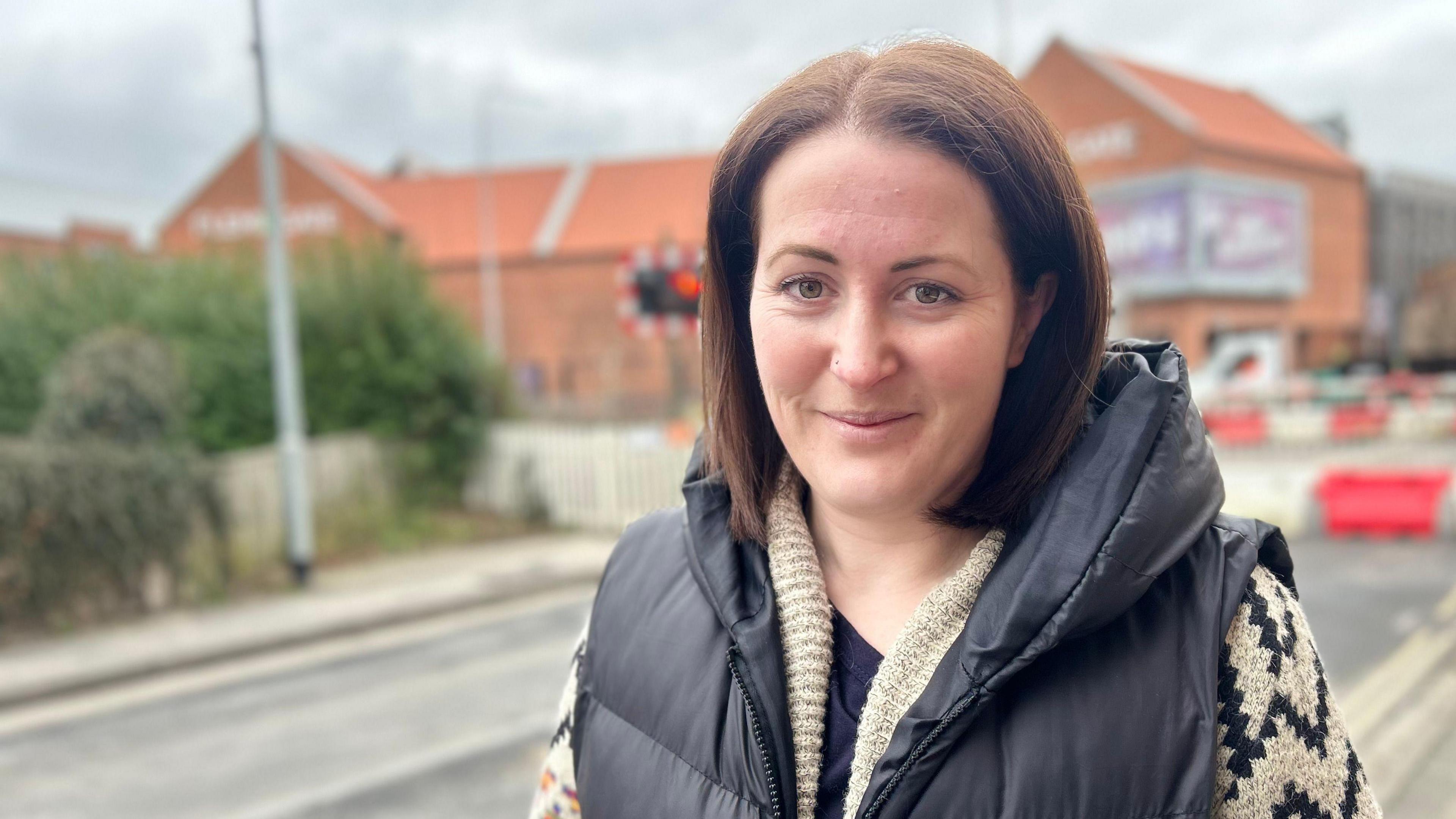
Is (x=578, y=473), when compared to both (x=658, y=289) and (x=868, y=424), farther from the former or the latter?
(x=868, y=424)

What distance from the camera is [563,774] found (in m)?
1.56

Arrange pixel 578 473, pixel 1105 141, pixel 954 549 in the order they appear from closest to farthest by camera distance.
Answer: pixel 954 549
pixel 578 473
pixel 1105 141

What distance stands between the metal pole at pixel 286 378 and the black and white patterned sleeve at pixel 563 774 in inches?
323

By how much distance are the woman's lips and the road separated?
371 centimetres

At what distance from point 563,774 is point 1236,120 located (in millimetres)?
38762

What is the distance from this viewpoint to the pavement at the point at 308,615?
6.79 meters

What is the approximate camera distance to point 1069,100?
110ft

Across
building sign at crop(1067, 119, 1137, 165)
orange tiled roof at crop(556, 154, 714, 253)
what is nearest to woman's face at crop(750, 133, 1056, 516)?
building sign at crop(1067, 119, 1137, 165)

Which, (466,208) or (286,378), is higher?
(466,208)

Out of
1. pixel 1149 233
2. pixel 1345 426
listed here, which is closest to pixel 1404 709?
pixel 1345 426

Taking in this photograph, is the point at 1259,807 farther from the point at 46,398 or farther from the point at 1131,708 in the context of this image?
the point at 46,398

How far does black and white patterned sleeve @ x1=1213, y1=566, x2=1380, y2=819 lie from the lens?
1.09m

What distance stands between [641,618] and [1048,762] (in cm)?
62

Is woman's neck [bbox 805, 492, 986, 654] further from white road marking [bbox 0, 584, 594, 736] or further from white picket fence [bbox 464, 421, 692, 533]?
white picket fence [bbox 464, 421, 692, 533]
